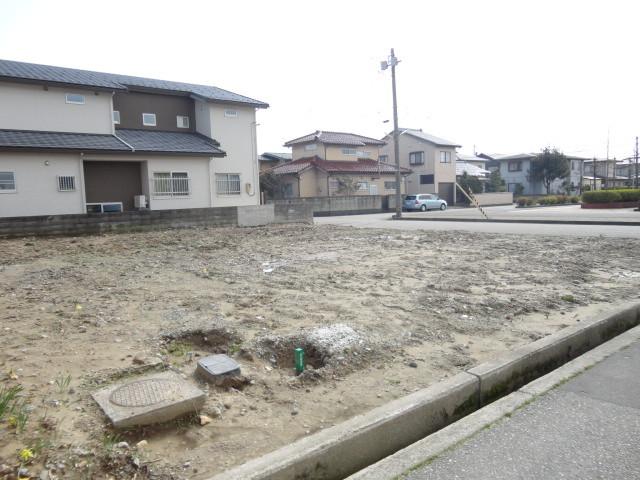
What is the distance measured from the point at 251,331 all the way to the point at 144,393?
5.04ft

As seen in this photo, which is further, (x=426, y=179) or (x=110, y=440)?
(x=426, y=179)

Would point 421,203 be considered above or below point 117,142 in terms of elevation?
below

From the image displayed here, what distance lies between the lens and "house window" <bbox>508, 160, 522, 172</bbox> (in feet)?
193

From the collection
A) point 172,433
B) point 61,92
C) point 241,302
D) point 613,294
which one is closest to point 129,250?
point 241,302

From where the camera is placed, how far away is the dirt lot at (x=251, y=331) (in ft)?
8.68

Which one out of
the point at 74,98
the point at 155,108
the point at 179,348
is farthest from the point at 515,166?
the point at 179,348

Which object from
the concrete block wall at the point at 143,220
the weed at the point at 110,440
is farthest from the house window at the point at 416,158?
the weed at the point at 110,440

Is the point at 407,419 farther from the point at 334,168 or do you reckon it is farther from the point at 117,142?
the point at 334,168

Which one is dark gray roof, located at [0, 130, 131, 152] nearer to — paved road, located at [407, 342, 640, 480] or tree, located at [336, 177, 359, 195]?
paved road, located at [407, 342, 640, 480]

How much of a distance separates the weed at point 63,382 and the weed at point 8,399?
231 millimetres

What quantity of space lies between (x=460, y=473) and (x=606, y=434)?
1.11 m

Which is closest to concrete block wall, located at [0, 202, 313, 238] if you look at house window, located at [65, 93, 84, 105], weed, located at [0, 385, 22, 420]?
house window, located at [65, 93, 84, 105]

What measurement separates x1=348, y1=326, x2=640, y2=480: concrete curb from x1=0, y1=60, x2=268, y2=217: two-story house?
740 inches

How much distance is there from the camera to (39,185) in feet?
58.3
